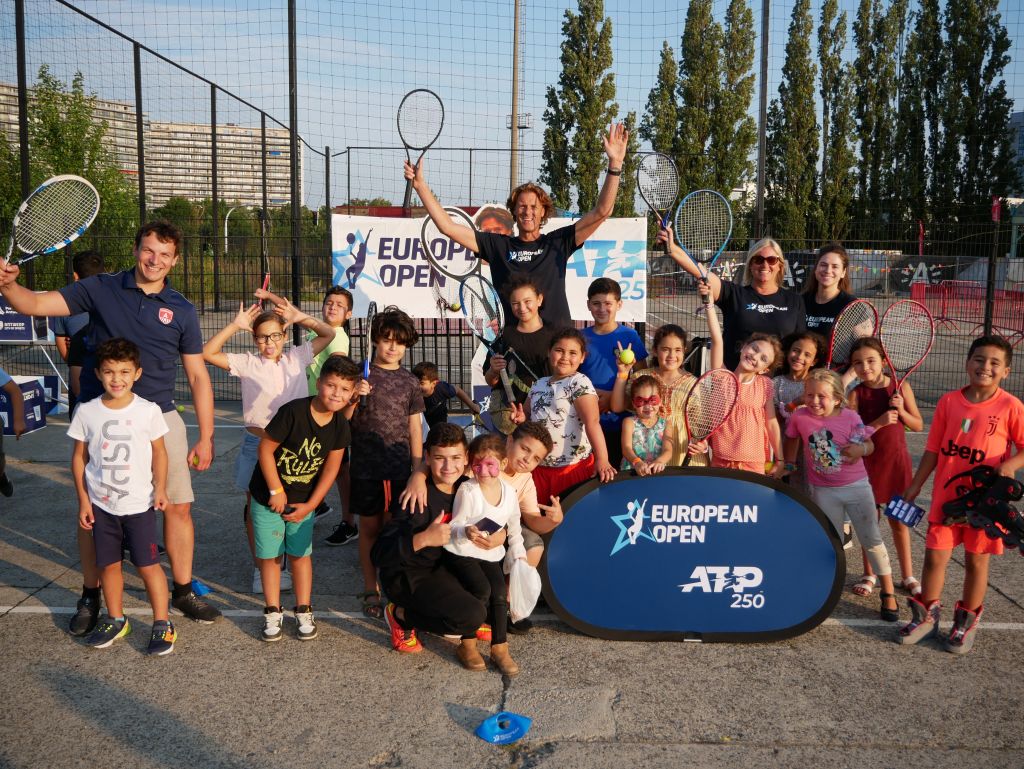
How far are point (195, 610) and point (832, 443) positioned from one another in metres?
3.47

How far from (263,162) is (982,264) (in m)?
17.7

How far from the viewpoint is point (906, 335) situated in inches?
197

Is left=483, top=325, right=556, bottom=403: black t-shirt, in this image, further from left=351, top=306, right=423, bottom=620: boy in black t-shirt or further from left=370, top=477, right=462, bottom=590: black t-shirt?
left=370, top=477, right=462, bottom=590: black t-shirt

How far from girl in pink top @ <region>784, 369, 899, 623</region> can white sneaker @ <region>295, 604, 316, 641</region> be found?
272 centimetres

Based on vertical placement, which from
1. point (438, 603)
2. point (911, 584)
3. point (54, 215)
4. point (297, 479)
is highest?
point (54, 215)

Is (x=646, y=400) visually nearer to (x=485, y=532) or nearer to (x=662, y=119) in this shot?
(x=485, y=532)

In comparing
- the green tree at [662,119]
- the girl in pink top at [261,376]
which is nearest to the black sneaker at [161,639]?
the girl in pink top at [261,376]

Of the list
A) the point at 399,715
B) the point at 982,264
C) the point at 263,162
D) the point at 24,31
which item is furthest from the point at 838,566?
the point at 263,162

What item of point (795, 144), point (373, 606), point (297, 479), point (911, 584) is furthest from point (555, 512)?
point (795, 144)

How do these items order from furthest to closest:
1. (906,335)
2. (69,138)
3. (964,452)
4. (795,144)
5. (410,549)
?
(795,144)
(69,138)
(906,335)
(964,452)
(410,549)

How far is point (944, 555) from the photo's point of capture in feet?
13.6

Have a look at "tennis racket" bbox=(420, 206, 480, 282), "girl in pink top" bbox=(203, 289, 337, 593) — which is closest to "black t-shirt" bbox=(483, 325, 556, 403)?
"girl in pink top" bbox=(203, 289, 337, 593)

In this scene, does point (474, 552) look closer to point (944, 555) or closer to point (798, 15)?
point (944, 555)

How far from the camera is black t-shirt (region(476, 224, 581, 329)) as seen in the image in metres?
5.05
